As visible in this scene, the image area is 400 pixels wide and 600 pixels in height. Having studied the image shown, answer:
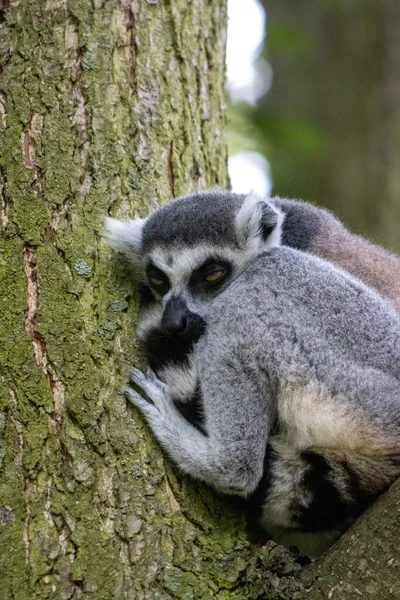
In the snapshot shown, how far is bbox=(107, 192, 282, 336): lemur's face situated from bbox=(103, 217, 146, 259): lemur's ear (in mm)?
14

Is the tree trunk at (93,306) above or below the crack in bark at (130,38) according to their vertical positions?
below

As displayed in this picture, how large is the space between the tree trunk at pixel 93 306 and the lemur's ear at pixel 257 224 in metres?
0.48

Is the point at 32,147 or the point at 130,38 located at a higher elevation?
the point at 130,38

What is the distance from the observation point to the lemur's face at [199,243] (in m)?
4.30

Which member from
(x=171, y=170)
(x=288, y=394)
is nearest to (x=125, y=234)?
(x=171, y=170)

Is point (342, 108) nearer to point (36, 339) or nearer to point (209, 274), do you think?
point (209, 274)

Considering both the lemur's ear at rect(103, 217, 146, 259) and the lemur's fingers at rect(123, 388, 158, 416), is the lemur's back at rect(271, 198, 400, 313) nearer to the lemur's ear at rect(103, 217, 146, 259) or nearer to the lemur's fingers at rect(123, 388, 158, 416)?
the lemur's ear at rect(103, 217, 146, 259)

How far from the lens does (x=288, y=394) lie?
337 cm

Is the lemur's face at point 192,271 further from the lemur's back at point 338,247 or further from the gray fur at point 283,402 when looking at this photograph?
the gray fur at point 283,402

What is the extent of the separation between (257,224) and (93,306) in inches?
50.9

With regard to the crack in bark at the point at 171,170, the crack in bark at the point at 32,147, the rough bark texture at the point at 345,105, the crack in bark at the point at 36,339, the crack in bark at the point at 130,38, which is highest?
the crack in bark at the point at 130,38

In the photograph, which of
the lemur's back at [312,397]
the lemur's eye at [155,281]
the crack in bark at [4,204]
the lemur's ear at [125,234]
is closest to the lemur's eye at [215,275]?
the lemur's eye at [155,281]

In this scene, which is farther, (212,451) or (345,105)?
(345,105)

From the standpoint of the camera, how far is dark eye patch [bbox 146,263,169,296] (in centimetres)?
436
